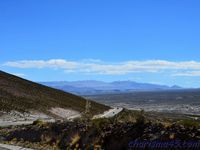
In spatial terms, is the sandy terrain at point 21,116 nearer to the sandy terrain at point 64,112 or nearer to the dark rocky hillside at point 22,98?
the dark rocky hillside at point 22,98

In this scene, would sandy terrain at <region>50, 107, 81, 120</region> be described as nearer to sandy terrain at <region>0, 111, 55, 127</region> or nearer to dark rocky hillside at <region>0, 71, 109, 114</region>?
dark rocky hillside at <region>0, 71, 109, 114</region>

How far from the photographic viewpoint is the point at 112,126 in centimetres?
2538

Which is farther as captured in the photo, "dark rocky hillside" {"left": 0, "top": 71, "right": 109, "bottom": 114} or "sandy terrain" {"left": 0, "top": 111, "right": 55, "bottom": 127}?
"dark rocky hillside" {"left": 0, "top": 71, "right": 109, "bottom": 114}

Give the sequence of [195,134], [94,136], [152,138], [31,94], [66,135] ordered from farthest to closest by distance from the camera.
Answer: [31,94] < [66,135] < [94,136] < [152,138] < [195,134]

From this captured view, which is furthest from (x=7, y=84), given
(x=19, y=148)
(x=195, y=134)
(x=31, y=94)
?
(x=195, y=134)

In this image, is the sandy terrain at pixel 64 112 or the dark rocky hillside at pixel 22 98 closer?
the dark rocky hillside at pixel 22 98

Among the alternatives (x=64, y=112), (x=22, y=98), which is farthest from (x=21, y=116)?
(x=22, y=98)

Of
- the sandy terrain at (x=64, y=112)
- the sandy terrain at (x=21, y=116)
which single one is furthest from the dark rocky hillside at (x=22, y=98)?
the sandy terrain at (x=21, y=116)

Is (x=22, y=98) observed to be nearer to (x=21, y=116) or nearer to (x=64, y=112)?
(x=64, y=112)

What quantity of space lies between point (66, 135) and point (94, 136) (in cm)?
300

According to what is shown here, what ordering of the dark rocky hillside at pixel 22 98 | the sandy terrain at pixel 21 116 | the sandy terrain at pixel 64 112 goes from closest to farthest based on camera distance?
the sandy terrain at pixel 21 116 → the dark rocky hillside at pixel 22 98 → the sandy terrain at pixel 64 112

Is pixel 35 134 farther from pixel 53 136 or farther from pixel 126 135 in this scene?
pixel 126 135

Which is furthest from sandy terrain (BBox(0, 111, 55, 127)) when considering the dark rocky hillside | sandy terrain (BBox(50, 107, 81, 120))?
sandy terrain (BBox(50, 107, 81, 120))

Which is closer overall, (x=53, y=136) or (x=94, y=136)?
(x=94, y=136)
